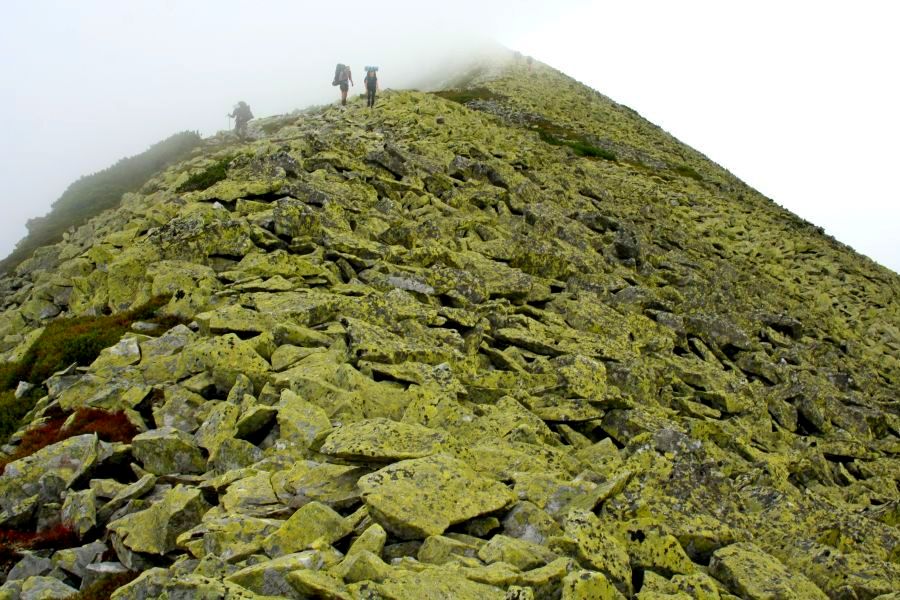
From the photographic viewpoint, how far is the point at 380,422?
34.3 ft

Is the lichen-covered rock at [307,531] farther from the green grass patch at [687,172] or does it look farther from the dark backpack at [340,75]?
the green grass patch at [687,172]

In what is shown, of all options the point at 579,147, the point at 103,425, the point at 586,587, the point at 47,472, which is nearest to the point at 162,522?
the point at 47,472

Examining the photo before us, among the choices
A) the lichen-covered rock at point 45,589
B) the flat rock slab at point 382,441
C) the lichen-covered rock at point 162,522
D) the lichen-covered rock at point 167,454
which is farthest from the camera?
the lichen-covered rock at point 167,454

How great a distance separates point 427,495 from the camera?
8688mm

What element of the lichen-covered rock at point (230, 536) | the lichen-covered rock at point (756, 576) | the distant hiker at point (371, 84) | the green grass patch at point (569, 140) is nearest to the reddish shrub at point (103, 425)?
the lichen-covered rock at point (230, 536)

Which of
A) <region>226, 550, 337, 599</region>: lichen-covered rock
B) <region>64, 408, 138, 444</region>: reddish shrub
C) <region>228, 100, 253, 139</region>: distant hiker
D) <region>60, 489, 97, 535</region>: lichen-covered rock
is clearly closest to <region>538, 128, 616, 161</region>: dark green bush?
<region>228, 100, 253, 139</region>: distant hiker

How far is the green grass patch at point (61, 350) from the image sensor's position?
15.1 metres

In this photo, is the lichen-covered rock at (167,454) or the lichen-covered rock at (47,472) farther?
the lichen-covered rock at (167,454)

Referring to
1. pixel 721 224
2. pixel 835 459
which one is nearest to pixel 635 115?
pixel 721 224

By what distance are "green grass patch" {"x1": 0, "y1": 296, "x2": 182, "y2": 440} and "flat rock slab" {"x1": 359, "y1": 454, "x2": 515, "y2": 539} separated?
9.84 meters

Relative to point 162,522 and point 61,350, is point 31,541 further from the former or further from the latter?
point 61,350

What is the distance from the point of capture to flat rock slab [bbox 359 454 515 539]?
8250 mm

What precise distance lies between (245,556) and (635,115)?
269 feet

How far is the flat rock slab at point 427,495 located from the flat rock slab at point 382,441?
0.43m
